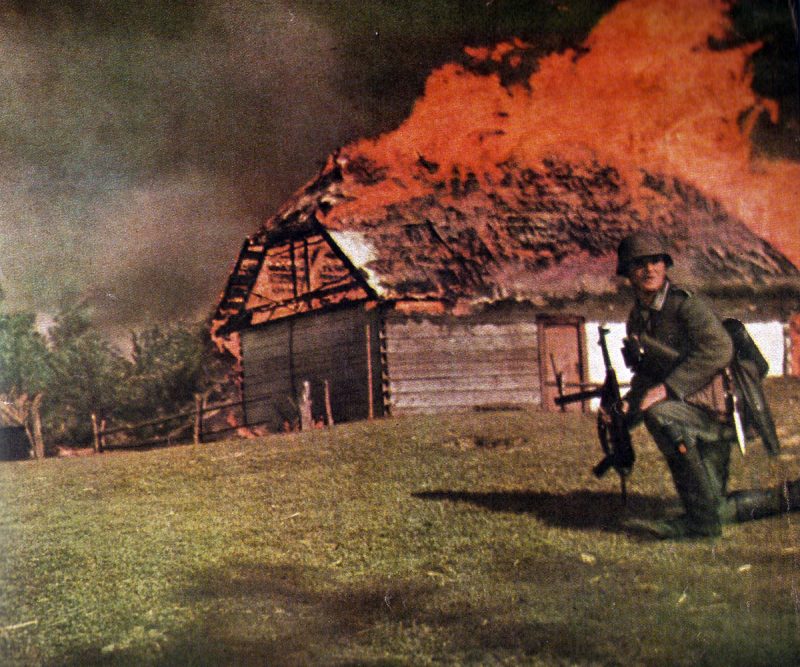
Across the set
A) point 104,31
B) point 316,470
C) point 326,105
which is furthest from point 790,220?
point 104,31

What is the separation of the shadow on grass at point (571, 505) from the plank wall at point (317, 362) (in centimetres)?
236

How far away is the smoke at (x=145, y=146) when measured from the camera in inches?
191

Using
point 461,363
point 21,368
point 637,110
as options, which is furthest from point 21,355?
point 461,363

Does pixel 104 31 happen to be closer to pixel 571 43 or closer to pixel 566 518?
pixel 571 43

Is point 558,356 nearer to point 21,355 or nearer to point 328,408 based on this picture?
point 328,408

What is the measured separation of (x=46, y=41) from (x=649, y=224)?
4.33 m

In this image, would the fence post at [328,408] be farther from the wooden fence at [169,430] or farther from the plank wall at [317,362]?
the wooden fence at [169,430]

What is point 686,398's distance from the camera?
475 cm

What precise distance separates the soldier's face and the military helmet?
0.03 metres

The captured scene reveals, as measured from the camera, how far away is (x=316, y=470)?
16.8 ft

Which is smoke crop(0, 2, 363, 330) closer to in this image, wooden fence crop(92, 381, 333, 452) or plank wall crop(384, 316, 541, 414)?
wooden fence crop(92, 381, 333, 452)

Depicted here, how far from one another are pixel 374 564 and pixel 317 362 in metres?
4.80

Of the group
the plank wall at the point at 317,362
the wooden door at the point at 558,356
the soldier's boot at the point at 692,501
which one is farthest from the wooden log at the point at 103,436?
the wooden door at the point at 558,356

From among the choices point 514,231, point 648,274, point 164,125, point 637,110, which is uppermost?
point 637,110
